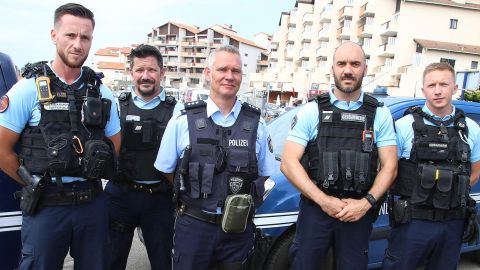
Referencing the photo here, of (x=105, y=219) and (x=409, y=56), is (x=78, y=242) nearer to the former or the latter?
(x=105, y=219)

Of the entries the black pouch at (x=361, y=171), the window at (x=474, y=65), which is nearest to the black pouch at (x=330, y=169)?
the black pouch at (x=361, y=171)

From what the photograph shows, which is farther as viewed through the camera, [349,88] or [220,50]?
[349,88]

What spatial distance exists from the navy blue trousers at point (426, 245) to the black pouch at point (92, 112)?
7.23 ft

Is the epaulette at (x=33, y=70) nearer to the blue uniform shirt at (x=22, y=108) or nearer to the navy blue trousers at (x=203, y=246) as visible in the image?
the blue uniform shirt at (x=22, y=108)

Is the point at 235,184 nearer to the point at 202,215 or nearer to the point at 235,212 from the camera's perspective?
the point at 235,212

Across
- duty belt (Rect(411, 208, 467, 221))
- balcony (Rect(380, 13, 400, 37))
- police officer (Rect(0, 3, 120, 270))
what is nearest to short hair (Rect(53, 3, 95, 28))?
police officer (Rect(0, 3, 120, 270))

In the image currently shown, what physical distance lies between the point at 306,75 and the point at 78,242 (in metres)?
52.7

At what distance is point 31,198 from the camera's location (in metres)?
2.07

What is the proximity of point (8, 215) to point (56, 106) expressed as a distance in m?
0.79

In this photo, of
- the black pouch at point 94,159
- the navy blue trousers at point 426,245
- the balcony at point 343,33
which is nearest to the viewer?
the black pouch at point 94,159

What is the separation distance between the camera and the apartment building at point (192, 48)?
3142 inches

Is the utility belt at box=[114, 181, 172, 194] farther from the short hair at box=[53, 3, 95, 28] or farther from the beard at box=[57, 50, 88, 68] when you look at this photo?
the short hair at box=[53, 3, 95, 28]

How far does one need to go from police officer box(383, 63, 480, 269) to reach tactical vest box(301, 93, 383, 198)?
1.12 ft

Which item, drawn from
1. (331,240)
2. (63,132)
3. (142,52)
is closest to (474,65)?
(331,240)
